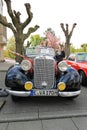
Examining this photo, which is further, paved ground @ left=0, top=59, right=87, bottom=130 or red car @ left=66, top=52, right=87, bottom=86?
red car @ left=66, top=52, right=87, bottom=86

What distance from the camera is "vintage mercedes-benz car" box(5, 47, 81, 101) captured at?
5.49 m

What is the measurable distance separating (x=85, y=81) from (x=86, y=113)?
3.67 meters

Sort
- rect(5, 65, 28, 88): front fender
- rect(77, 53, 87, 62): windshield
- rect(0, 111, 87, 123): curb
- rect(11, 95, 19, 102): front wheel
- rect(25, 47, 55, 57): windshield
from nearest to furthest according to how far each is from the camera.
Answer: rect(0, 111, 87, 123): curb < rect(5, 65, 28, 88): front fender < rect(11, 95, 19, 102): front wheel < rect(25, 47, 55, 57): windshield < rect(77, 53, 87, 62): windshield

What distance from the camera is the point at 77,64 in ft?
30.8

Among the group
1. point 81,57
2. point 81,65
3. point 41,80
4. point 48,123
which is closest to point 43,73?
point 41,80

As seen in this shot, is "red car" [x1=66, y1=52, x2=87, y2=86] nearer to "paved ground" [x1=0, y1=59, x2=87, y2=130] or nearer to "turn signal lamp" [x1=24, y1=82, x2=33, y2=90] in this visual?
"turn signal lamp" [x1=24, y1=82, x2=33, y2=90]

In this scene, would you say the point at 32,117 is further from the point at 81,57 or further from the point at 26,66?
the point at 81,57

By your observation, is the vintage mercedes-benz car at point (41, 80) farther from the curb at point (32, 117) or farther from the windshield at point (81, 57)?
the windshield at point (81, 57)

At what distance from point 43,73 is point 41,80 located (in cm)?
19

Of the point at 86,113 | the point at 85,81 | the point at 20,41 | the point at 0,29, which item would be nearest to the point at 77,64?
the point at 85,81

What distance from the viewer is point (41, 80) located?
5.69 m

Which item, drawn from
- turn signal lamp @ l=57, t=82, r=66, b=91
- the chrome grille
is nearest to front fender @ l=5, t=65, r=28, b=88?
the chrome grille

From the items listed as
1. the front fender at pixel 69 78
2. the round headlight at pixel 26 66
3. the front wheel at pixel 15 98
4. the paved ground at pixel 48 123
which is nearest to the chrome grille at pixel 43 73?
the round headlight at pixel 26 66

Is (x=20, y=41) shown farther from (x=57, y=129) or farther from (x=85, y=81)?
(x=57, y=129)
